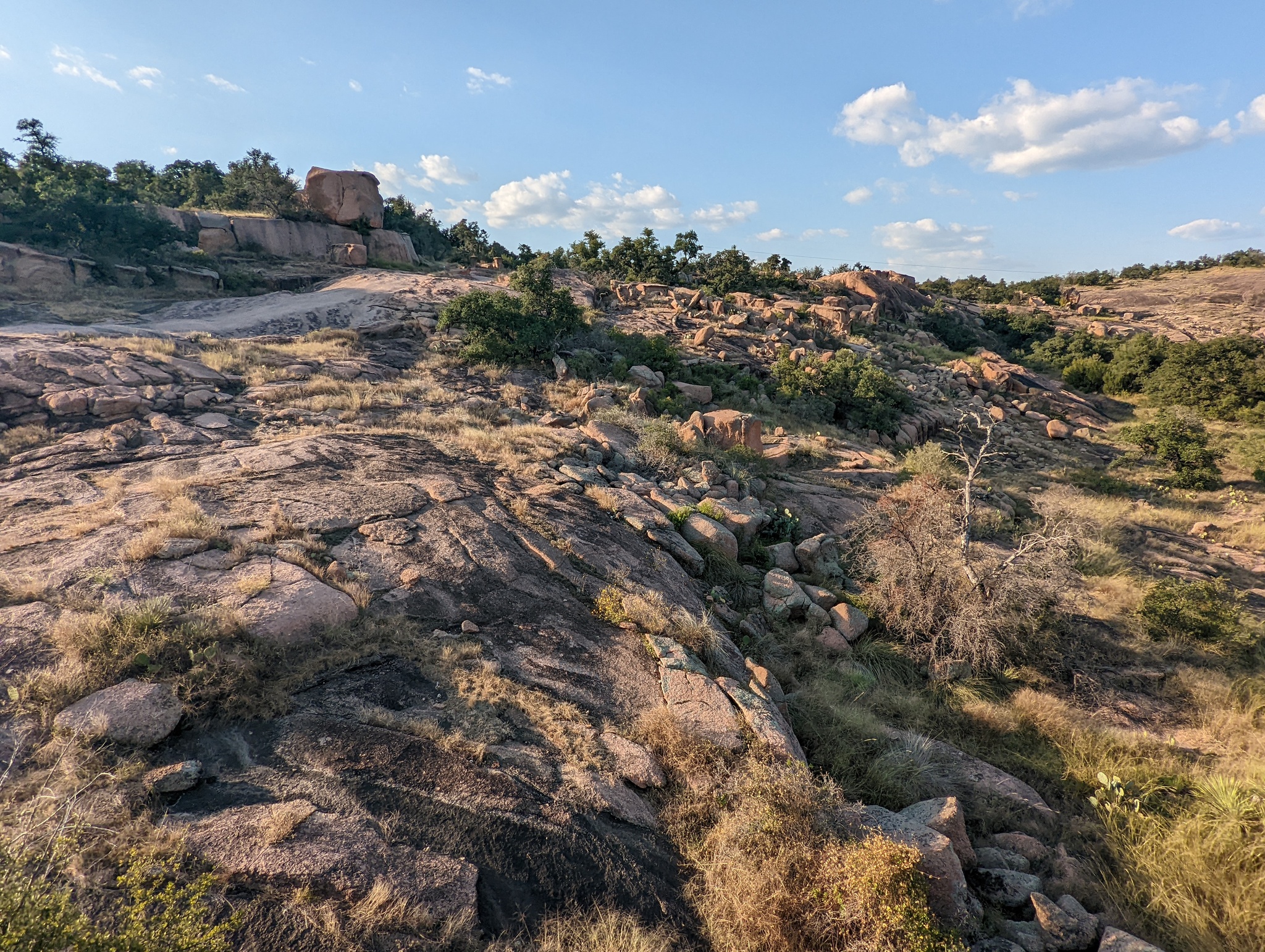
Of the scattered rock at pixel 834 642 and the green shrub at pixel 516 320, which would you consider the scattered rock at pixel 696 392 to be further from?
the scattered rock at pixel 834 642

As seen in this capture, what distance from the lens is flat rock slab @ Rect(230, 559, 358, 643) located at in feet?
17.6

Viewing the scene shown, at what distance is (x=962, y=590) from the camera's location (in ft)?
27.2

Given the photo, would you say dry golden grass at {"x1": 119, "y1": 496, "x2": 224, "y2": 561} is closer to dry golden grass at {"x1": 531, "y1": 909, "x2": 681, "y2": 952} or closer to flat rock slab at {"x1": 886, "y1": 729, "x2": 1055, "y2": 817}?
dry golden grass at {"x1": 531, "y1": 909, "x2": 681, "y2": 952}

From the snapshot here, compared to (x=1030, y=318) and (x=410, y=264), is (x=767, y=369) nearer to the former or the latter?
(x=410, y=264)

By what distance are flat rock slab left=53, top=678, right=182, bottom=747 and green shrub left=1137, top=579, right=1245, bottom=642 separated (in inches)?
517

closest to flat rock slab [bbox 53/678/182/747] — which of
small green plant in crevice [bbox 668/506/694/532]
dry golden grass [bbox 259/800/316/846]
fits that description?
dry golden grass [bbox 259/800/316/846]

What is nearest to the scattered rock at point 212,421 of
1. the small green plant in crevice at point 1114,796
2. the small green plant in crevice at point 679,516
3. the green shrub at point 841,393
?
the small green plant in crevice at point 679,516

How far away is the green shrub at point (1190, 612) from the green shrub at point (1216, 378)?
20273 mm

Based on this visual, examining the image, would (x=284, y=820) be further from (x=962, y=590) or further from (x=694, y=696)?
(x=962, y=590)

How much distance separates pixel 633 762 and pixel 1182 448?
74.2ft

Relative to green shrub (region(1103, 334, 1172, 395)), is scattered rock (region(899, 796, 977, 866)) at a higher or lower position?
lower

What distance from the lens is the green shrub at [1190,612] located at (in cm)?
855

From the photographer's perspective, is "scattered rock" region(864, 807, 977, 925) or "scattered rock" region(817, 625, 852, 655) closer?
"scattered rock" region(864, 807, 977, 925)

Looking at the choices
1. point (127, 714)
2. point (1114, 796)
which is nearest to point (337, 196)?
point (127, 714)
